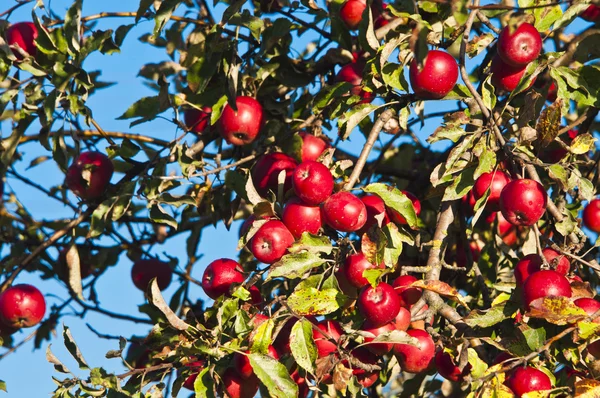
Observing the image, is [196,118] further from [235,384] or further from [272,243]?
[235,384]

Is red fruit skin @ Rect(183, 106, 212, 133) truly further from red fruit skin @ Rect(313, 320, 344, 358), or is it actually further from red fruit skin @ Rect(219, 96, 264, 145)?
red fruit skin @ Rect(313, 320, 344, 358)

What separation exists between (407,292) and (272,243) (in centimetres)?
41

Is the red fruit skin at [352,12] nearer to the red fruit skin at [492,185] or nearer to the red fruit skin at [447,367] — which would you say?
the red fruit skin at [492,185]

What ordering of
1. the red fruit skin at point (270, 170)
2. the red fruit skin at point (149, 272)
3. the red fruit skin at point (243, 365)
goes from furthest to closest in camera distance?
the red fruit skin at point (149, 272) → the red fruit skin at point (270, 170) → the red fruit skin at point (243, 365)

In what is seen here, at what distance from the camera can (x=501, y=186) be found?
234 centimetres

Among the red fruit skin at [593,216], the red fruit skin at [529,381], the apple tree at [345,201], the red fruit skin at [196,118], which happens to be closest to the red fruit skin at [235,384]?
the apple tree at [345,201]

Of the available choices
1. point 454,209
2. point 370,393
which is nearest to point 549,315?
point 454,209

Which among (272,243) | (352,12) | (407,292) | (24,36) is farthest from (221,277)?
(24,36)

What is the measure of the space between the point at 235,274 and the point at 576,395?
952 mm

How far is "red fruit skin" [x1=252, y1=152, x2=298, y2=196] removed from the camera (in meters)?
2.52

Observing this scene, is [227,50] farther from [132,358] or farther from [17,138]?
[132,358]

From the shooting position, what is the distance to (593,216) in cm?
311

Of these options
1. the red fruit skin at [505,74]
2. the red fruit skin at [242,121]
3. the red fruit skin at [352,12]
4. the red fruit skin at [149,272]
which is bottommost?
the red fruit skin at [505,74]

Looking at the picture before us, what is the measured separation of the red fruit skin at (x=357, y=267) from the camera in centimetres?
214
